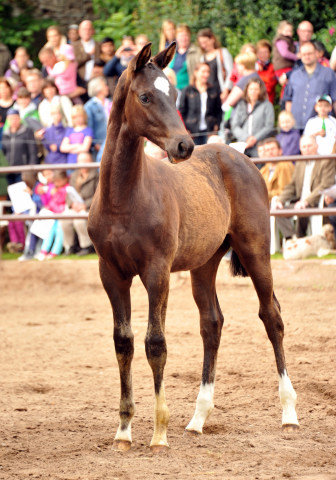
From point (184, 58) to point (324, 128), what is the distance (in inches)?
125

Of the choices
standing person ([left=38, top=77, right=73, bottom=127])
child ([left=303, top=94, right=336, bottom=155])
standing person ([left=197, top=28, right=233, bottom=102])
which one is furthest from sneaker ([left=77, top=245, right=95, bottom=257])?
child ([left=303, top=94, right=336, bottom=155])

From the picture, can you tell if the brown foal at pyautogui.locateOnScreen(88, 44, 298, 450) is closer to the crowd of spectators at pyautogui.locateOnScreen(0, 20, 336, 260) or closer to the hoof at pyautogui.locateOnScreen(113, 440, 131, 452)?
the hoof at pyautogui.locateOnScreen(113, 440, 131, 452)

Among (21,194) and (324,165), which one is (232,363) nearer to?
(324,165)

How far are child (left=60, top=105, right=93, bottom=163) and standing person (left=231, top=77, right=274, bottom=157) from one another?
2.28 m

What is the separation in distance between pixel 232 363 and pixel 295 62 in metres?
6.35

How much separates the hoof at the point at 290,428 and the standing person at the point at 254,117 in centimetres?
606

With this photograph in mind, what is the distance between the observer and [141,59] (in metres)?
4.66

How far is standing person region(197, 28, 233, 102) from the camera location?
11898 millimetres

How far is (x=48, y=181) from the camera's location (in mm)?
11633

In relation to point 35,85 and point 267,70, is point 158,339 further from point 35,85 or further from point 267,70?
point 35,85

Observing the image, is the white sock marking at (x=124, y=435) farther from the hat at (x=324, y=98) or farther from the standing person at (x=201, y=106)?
the standing person at (x=201, y=106)

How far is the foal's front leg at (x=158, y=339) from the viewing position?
15.7 feet

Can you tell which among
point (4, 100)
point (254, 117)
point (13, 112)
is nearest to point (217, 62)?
point (254, 117)

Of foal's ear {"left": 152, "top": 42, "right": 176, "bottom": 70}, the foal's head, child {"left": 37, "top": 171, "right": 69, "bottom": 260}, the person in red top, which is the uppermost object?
foal's ear {"left": 152, "top": 42, "right": 176, "bottom": 70}
